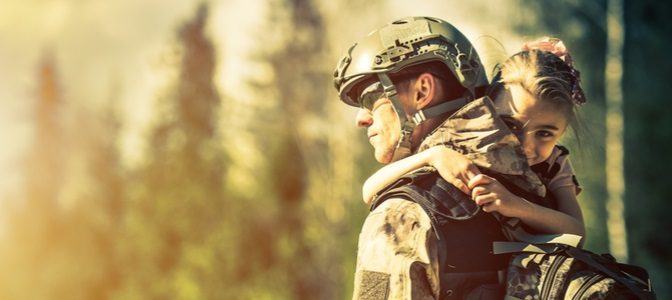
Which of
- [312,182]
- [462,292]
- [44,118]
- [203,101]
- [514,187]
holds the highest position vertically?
[44,118]

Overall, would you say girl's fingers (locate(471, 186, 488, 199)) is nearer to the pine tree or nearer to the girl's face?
the girl's face

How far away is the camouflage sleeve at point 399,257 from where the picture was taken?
307 cm

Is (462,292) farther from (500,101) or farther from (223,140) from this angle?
(223,140)

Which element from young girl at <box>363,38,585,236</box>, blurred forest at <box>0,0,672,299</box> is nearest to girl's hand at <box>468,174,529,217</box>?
young girl at <box>363,38,585,236</box>

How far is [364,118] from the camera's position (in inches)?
143

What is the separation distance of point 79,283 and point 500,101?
40.9m

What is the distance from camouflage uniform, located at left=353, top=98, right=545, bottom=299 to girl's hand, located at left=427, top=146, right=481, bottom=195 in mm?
48

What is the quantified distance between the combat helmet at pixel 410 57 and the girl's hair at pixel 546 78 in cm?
14

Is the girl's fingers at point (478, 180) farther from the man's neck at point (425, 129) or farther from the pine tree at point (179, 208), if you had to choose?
the pine tree at point (179, 208)

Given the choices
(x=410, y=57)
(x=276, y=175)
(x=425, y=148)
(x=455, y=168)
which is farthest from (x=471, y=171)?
(x=276, y=175)

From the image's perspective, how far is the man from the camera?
3.10 meters

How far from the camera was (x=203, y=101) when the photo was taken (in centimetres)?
4141

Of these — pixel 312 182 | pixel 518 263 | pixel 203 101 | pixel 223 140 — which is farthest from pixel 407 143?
pixel 203 101

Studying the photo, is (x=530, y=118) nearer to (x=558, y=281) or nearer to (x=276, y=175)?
(x=558, y=281)
